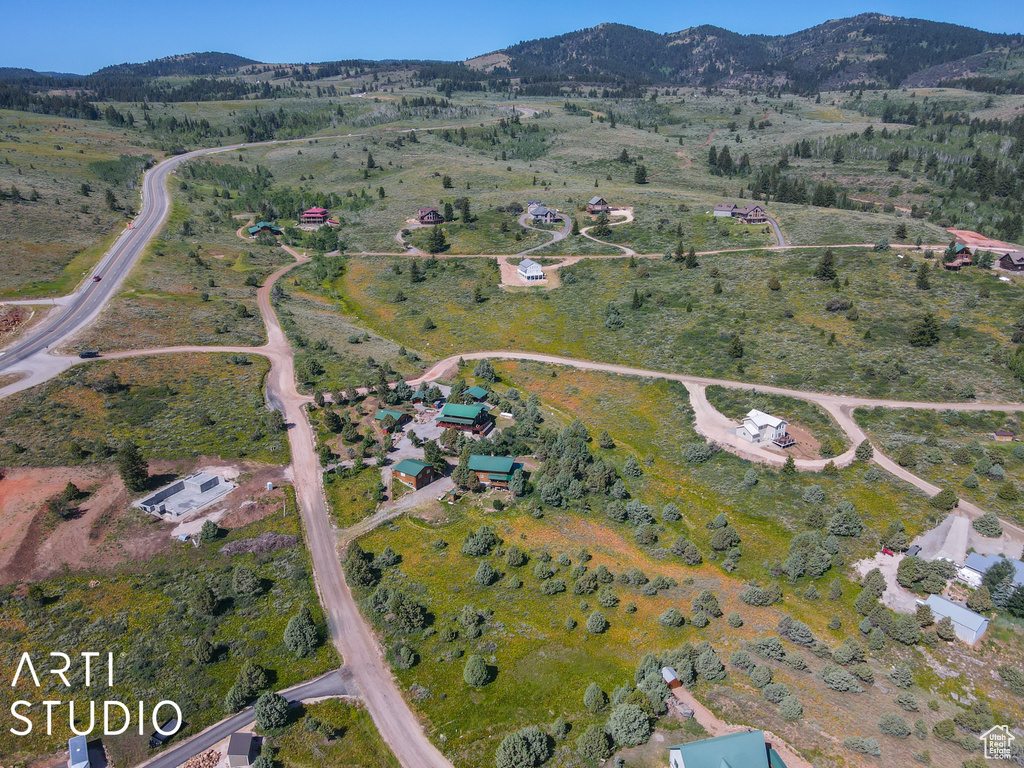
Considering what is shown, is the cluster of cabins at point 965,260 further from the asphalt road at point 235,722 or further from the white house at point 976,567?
the asphalt road at point 235,722

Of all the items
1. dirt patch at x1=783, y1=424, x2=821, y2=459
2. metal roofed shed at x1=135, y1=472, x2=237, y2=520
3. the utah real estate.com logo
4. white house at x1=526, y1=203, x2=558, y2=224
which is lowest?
the utah real estate.com logo

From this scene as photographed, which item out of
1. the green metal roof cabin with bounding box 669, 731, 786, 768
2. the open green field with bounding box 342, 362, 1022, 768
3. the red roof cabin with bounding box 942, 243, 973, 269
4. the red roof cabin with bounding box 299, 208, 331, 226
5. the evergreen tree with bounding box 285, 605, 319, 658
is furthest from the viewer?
the red roof cabin with bounding box 299, 208, 331, 226

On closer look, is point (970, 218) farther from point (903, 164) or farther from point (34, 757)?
point (34, 757)

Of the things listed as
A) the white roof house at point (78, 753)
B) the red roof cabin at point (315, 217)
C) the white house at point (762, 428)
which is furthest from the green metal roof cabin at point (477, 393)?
the red roof cabin at point (315, 217)

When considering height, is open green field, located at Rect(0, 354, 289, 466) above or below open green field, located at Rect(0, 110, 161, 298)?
below

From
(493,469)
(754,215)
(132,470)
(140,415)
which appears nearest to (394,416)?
(493,469)

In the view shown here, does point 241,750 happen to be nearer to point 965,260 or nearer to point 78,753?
point 78,753

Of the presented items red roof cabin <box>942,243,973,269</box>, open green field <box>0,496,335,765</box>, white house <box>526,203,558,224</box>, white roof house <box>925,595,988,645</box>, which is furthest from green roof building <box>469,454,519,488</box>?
white house <box>526,203,558,224</box>

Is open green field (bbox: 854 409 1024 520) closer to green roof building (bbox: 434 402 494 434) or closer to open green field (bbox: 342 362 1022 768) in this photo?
open green field (bbox: 342 362 1022 768)
